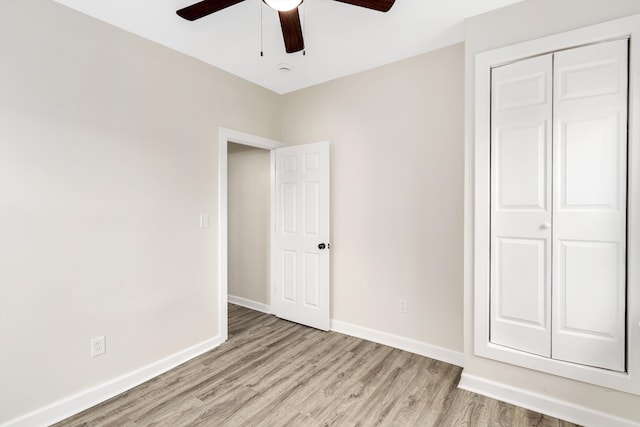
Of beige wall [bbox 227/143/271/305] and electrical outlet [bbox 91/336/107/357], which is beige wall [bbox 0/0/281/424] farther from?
beige wall [bbox 227/143/271/305]

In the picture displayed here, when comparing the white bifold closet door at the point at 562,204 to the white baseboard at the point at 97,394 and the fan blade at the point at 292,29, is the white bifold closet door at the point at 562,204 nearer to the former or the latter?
the fan blade at the point at 292,29

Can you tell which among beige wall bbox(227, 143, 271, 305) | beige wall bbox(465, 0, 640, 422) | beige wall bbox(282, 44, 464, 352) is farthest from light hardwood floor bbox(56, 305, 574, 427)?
beige wall bbox(227, 143, 271, 305)

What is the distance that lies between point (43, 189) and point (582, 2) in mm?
3557

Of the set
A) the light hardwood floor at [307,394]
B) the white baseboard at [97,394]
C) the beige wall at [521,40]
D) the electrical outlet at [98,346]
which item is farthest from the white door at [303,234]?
the electrical outlet at [98,346]

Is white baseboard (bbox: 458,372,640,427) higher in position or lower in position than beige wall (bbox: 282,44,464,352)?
lower

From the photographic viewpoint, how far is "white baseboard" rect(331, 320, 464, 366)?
258 cm

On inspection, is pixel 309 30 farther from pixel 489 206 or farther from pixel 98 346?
pixel 98 346

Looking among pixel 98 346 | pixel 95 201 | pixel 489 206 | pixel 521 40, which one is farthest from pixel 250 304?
pixel 521 40

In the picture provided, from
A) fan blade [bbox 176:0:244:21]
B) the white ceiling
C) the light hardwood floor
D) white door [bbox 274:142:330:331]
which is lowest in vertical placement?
the light hardwood floor

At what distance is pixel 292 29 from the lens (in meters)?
1.85

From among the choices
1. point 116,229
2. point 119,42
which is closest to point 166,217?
point 116,229

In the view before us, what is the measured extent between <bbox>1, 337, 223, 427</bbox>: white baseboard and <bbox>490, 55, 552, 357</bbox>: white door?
8.36 ft

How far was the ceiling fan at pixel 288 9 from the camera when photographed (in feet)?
5.27

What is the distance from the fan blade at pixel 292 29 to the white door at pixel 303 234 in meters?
1.27
